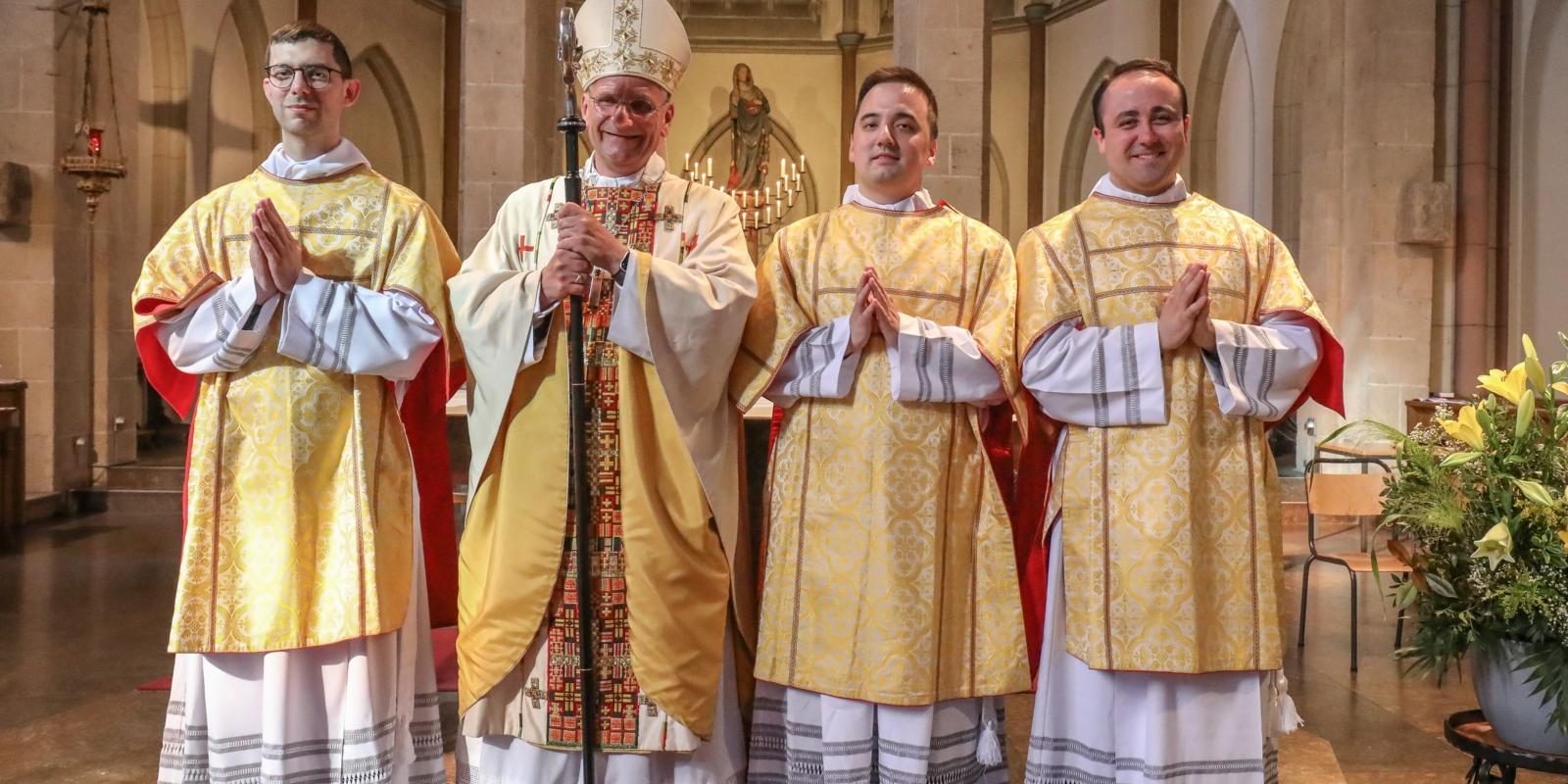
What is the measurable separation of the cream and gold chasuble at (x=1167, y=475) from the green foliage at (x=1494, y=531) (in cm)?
32

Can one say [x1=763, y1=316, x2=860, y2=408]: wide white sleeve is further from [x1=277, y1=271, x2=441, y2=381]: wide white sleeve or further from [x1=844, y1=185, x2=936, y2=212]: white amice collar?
[x1=277, y1=271, x2=441, y2=381]: wide white sleeve

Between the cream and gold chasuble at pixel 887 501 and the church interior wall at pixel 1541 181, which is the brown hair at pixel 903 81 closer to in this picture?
the cream and gold chasuble at pixel 887 501

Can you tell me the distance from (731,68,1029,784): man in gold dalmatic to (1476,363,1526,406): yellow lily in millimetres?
1065

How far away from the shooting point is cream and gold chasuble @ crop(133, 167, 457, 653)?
2.88 metres

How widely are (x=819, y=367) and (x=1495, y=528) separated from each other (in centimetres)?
147

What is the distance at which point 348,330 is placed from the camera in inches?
113

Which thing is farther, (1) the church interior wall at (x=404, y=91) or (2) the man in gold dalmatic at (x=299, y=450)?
(1) the church interior wall at (x=404, y=91)

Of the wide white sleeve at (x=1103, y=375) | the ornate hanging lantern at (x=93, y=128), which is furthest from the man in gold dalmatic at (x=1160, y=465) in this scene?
the ornate hanging lantern at (x=93, y=128)

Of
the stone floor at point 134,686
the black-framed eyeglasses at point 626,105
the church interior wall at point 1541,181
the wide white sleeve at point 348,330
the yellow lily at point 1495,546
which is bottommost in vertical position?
the stone floor at point 134,686

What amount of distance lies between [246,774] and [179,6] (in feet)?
36.1

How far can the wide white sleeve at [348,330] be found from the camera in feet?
9.35

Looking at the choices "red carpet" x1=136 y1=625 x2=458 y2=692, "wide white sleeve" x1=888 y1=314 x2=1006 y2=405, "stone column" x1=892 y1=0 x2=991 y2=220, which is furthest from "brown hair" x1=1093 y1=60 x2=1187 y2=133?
"stone column" x1=892 y1=0 x2=991 y2=220

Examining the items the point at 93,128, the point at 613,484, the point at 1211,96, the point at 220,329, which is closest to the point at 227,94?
the point at 93,128

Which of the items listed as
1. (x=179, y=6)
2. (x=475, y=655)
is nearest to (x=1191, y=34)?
(x=179, y=6)
